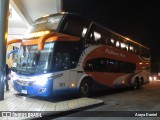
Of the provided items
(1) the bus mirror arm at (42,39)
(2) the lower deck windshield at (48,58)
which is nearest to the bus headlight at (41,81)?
(2) the lower deck windshield at (48,58)

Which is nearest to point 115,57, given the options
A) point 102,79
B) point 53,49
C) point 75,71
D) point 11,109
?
point 102,79

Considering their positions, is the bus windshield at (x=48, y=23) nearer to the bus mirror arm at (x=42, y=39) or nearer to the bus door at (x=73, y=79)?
the bus mirror arm at (x=42, y=39)

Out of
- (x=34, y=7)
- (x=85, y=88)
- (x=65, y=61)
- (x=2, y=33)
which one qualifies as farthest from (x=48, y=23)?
(x=34, y=7)

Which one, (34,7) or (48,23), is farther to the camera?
(34,7)

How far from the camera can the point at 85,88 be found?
42.4ft

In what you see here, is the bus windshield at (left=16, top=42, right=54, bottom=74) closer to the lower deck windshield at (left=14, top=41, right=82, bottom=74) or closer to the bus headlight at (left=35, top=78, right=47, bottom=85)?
the lower deck windshield at (left=14, top=41, right=82, bottom=74)

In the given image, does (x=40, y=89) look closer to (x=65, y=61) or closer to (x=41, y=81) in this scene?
(x=41, y=81)

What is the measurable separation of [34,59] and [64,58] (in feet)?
4.38

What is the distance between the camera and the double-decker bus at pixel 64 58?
35.0ft

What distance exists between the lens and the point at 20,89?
38.2 ft

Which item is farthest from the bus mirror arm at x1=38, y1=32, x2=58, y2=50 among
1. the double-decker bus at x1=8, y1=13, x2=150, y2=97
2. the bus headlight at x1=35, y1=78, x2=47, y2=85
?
the bus headlight at x1=35, y1=78, x2=47, y2=85

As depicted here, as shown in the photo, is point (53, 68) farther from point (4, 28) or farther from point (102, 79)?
point (102, 79)

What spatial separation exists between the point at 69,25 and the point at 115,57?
527cm

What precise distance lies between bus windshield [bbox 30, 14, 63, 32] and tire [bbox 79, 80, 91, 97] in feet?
10.7
